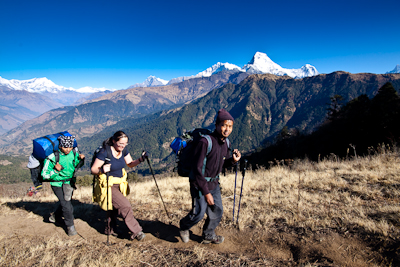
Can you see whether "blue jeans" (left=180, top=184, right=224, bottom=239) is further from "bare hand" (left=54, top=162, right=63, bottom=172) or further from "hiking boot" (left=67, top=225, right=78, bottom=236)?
"bare hand" (left=54, top=162, right=63, bottom=172)

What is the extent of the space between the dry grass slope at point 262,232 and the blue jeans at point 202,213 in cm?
36

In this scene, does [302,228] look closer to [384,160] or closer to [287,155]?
[384,160]

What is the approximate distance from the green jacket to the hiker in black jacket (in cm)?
302

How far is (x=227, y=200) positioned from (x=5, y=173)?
220 m

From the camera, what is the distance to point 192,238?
379 cm

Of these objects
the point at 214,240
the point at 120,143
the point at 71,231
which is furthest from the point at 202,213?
the point at 71,231

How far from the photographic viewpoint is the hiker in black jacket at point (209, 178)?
3.05m

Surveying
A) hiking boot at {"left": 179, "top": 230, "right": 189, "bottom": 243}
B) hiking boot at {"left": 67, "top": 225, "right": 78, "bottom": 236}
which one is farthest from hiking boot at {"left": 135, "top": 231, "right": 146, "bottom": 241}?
hiking boot at {"left": 67, "top": 225, "right": 78, "bottom": 236}

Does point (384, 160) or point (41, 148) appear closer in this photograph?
point (41, 148)

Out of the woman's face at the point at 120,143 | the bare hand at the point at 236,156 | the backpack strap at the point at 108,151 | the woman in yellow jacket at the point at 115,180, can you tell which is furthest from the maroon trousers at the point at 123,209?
the bare hand at the point at 236,156

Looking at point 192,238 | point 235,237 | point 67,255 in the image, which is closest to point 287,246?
point 235,237

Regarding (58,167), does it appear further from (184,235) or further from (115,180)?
(184,235)

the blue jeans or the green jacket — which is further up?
the green jacket

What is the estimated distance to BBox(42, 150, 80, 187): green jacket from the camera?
408cm
